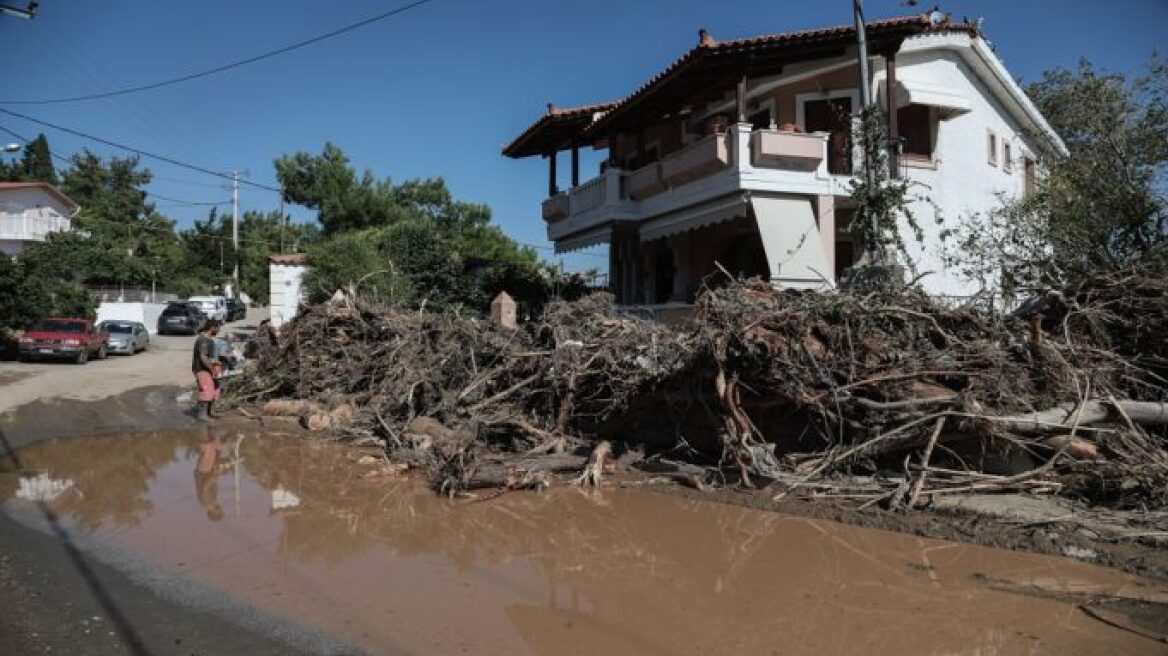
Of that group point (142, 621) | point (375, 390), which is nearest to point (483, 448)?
point (375, 390)

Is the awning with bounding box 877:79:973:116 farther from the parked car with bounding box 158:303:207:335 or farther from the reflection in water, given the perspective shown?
the parked car with bounding box 158:303:207:335

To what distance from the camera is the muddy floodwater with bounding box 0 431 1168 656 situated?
4.69m

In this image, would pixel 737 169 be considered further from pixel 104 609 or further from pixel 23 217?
pixel 23 217

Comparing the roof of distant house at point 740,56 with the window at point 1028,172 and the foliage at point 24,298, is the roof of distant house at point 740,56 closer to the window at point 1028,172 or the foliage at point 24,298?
the window at point 1028,172

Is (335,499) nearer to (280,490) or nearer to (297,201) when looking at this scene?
(280,490)

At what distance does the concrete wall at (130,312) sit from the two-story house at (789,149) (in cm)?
2718

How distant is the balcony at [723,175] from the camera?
15516 mm

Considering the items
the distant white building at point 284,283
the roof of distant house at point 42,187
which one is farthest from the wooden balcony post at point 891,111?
the roof of distant house at point 42,187

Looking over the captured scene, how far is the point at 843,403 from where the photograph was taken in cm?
816

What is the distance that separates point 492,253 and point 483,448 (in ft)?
93.2

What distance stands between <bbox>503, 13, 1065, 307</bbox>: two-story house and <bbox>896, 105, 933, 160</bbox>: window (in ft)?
0.09

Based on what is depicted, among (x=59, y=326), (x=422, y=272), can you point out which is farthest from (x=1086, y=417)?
(x=59, y=326)

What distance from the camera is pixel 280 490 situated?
8.80 m

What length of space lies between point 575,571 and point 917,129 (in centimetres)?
1542
